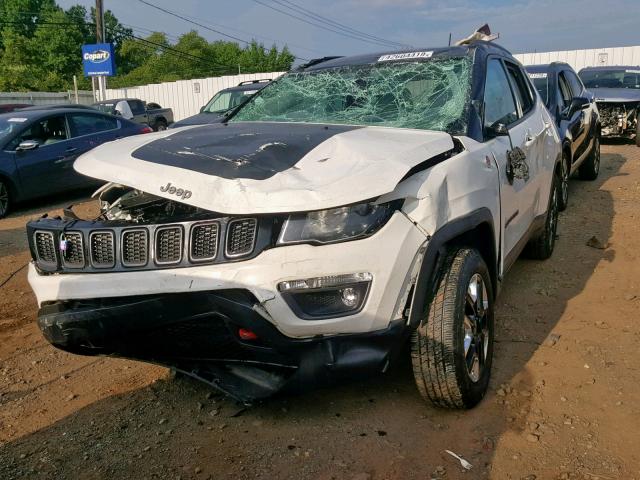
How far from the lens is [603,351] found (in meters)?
3.65

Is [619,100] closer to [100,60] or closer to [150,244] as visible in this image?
[150,244]

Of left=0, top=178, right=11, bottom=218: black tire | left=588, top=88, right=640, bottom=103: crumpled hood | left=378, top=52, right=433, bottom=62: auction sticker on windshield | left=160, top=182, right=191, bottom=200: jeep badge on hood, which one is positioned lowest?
left=0, top=178, right=11, bottom=218: black tire

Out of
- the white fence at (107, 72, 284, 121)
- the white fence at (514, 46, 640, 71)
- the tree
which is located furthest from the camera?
the tree

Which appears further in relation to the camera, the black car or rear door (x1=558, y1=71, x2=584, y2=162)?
rear door (x1=558, y1=71, x2=584, y2=162)

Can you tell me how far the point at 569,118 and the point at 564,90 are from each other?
3.51 ft

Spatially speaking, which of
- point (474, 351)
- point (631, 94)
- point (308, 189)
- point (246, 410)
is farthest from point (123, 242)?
point (631, 94)

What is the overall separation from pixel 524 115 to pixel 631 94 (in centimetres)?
955

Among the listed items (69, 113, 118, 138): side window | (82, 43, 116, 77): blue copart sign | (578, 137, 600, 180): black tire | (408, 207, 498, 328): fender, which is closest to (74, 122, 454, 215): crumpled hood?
(408, 207, 498, 328): fender

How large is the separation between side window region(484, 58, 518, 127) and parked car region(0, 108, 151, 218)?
593 centimetres

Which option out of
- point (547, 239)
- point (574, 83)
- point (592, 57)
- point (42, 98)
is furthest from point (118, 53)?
point (547, 239)

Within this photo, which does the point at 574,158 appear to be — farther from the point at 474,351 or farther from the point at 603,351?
the point at 474,351

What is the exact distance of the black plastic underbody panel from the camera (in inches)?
98.1

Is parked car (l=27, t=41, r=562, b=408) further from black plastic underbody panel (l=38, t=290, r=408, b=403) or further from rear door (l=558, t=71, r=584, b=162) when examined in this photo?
rear door (l=558, t=71, r=584, b=162)

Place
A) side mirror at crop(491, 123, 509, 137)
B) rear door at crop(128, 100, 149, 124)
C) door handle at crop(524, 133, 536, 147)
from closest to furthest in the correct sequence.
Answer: side mirror at crop(491, 123, 509, 137)
door handle at crop(524, 133, 536, 147)
rear door at crop(128, 100, 149, 124)
